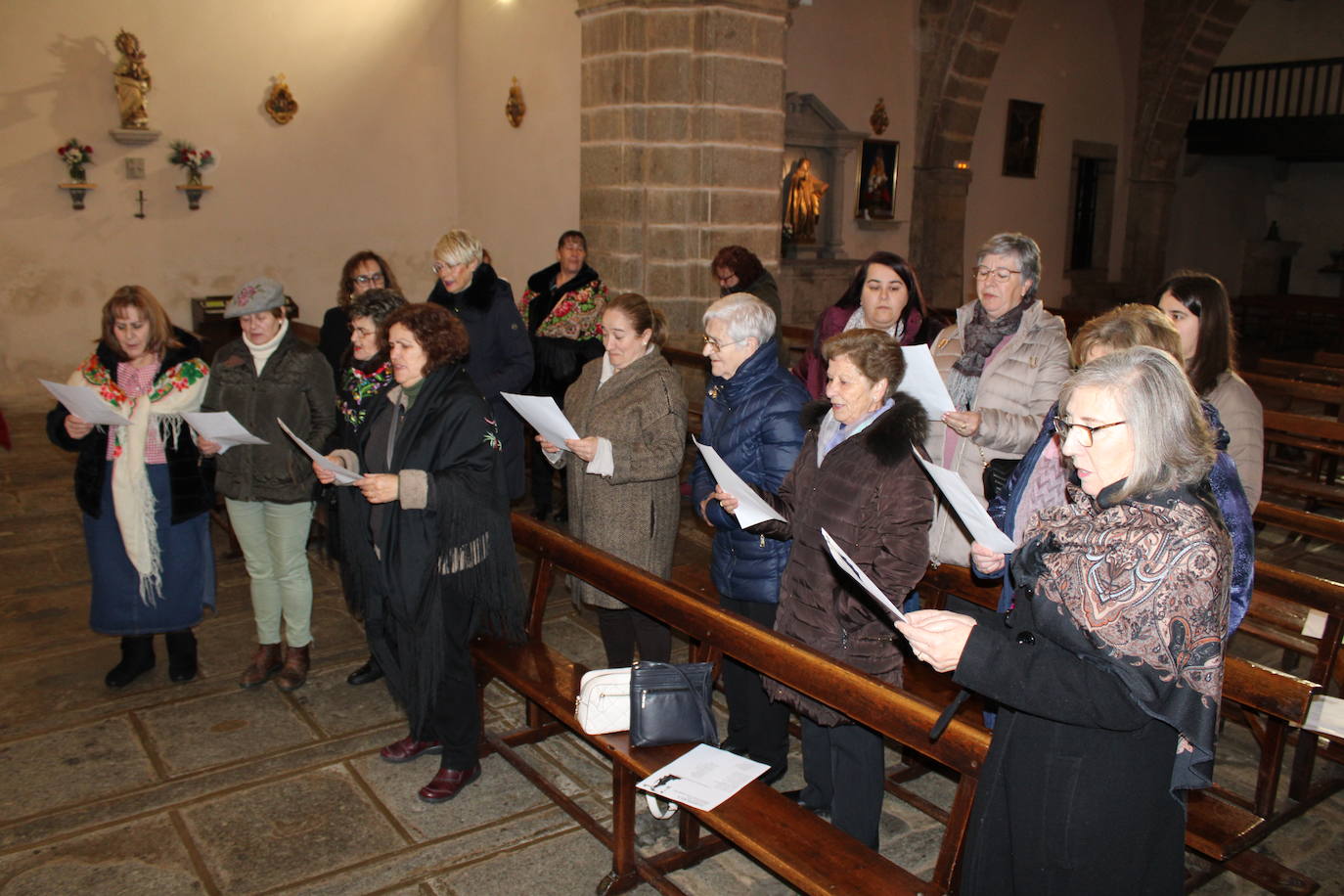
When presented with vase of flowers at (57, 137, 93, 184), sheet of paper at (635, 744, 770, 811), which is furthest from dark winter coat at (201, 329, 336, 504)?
vase of flowers at (57, 137, 93, 184)

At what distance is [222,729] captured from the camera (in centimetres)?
357

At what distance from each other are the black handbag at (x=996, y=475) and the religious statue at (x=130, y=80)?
28.7 ft

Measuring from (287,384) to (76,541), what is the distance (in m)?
2.61

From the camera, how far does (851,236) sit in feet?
37.4

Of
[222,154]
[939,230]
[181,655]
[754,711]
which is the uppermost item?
[222,154]

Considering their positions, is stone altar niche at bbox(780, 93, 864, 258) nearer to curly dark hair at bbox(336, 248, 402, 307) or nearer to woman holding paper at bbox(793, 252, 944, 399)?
curly dark hair at bbox(336, 248, 402, 307)

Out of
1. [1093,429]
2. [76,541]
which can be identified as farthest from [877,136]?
[1093,429]

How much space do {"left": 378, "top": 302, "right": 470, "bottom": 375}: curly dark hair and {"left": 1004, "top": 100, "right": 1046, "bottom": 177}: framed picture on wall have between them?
36.6 ft

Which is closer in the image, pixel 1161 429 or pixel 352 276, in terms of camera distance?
pixel 1161 429

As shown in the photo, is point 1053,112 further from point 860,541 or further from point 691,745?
point 691,745

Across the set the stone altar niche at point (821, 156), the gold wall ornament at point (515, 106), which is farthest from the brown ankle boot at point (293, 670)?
the stone altar niche at point (821, 156)

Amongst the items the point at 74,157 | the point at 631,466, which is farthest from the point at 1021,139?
the point at 631,466

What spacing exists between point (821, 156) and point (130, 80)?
6.57 m

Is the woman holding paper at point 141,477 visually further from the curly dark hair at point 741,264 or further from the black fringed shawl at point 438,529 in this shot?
the curly dark hair at point 741,264
